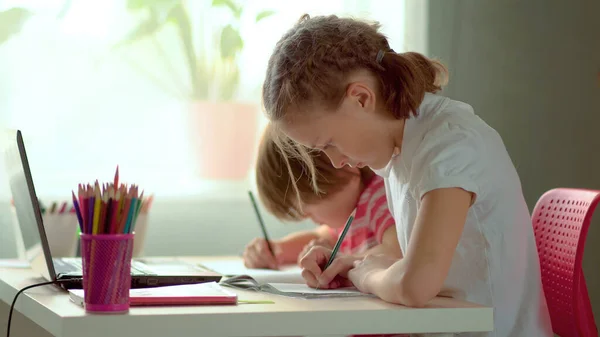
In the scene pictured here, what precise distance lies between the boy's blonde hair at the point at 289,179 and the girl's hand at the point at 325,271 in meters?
0.26

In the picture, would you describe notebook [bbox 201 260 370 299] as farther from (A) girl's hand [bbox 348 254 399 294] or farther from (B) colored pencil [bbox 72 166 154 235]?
(B) colored pencil [bbox 72 166 154 235]

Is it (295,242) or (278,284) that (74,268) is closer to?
(278,284)

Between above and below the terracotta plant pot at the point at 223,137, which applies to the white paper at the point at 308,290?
below

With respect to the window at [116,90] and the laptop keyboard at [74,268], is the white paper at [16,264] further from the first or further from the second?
the window at [116,90]

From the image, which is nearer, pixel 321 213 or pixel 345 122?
pixel 345 122

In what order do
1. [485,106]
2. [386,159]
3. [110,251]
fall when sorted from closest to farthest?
[110,251], [386,159], [485,106]

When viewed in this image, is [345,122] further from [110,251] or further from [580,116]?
[580,116]

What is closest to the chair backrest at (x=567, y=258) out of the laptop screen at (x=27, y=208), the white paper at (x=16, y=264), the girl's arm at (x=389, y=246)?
the girl's arm at (x=389, y=246)

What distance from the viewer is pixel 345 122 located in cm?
126

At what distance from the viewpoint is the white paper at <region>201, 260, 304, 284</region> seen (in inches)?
57.2

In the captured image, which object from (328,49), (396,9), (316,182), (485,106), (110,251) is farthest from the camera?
(396,9)

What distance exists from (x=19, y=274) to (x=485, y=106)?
1.17 metres

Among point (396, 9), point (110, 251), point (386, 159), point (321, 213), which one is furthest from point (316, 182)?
point (396, 9)

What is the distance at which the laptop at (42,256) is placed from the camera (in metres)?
1.24
